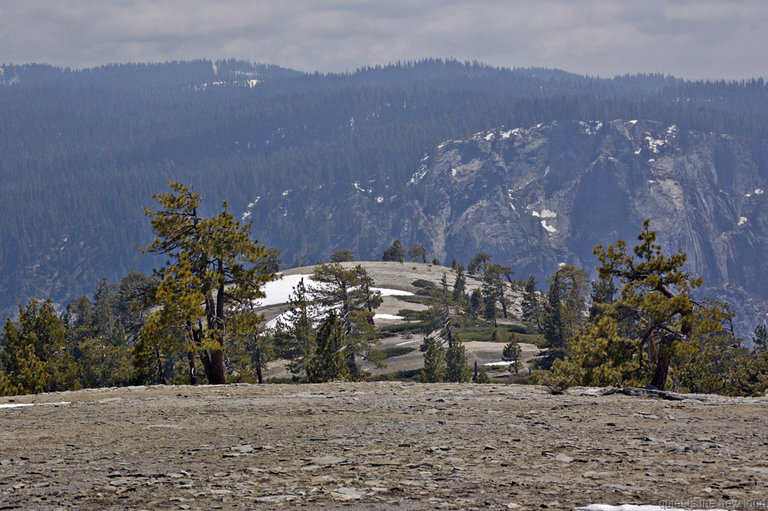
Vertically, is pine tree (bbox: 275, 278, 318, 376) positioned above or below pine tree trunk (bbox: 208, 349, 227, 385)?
below

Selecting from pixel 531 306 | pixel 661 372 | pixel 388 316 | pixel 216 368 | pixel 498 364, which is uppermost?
pixel 216 368

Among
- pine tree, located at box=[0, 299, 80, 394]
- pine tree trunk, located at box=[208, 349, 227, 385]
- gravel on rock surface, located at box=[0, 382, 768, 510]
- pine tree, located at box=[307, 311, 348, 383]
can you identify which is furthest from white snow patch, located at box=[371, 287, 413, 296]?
gravel on rock surface, located at box=[0, 382, 768, 510]

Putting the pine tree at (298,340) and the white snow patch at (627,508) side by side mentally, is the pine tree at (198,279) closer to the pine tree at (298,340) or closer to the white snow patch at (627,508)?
the white snow patch at (627,508)

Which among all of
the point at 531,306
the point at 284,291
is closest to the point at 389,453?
the point at 531,306

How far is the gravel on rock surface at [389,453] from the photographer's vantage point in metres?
9.16

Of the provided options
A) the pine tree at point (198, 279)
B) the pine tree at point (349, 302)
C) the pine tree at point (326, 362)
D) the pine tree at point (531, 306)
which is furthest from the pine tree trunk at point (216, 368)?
the pine tree at point (531, 306)

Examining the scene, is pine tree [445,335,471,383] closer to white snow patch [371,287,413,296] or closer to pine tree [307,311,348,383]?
pine tree [307,311,348,383]

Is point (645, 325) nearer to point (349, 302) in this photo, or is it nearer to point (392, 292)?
point (349, 302)

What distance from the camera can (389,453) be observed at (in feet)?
38.0

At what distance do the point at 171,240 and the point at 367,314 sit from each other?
1361 inches

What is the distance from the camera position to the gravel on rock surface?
9164mm

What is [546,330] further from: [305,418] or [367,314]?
[305,418]

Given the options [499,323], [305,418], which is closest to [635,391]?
[305,418]

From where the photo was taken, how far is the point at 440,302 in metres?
82.3
